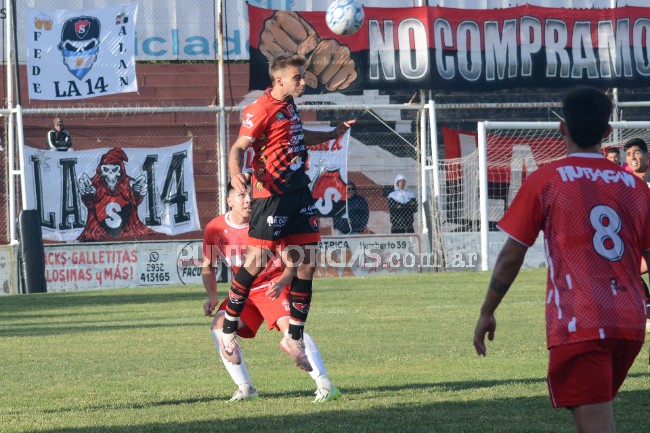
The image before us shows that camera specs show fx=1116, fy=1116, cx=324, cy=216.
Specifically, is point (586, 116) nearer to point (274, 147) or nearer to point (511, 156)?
point (274, 147)

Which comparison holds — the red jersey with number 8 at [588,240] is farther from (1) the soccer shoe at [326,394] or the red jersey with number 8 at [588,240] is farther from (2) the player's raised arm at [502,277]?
(1) the soccer shoe at [326,394]

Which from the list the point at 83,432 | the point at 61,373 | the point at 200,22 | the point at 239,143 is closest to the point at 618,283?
the point at 83,432

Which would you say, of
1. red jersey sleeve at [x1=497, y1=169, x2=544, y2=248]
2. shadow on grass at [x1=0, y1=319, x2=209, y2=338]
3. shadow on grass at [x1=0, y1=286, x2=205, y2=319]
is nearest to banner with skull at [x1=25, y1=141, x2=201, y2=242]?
shadow on grass at [x1=0, y1=286, x2=205, y2=319]

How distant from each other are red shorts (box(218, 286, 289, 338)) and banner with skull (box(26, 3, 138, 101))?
45.2 ft

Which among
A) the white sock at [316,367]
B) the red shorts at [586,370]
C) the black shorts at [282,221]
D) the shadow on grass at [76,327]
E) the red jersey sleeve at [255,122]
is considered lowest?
the shadow on grass at [76,327]

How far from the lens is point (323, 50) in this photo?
75.8ft

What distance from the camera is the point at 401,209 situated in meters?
23.3

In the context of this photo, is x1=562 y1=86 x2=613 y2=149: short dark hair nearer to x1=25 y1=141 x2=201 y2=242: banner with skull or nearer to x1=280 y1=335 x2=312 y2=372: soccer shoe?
x1=280 y1=335 x2=312 y2=372: soccer shoe

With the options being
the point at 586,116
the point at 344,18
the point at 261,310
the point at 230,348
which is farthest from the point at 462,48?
the point at 586,116

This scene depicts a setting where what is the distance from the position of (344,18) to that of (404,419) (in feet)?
49.4

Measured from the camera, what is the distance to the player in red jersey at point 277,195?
25.3ft

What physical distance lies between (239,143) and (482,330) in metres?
3.52

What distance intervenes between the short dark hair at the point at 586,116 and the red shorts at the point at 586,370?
0.80 meters

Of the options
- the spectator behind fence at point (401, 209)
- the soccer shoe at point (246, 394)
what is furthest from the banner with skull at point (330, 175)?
the soccer shoe at point (246, 394)
